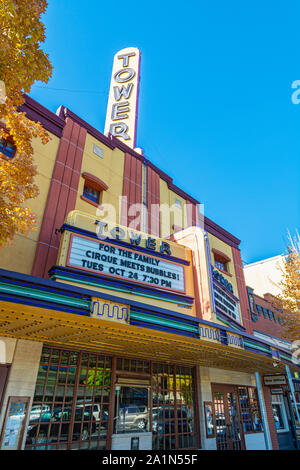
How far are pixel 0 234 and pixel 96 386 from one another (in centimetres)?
637

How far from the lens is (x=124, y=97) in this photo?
18.7 meters

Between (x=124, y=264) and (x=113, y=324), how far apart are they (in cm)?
254

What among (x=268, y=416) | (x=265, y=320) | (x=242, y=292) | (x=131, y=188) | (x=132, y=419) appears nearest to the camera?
(x=132, y=419)

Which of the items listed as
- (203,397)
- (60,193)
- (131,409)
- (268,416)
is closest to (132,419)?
(131,409)

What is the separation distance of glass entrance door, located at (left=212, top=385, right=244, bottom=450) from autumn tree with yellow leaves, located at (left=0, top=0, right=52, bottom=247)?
1169 cm

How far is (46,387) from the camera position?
8.70 m

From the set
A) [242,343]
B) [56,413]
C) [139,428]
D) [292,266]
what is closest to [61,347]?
[56,413]

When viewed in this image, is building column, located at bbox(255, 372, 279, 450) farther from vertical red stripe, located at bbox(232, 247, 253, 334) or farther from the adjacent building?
vertical red stripe, located at bbox(232, 247, 253, 334)

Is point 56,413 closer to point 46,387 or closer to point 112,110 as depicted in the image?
point 46,387

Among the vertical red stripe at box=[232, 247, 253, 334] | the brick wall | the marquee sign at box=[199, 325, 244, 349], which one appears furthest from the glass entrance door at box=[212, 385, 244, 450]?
the brick wall

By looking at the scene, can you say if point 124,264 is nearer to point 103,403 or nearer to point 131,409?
point 103,403

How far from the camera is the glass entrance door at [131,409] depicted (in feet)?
33.2

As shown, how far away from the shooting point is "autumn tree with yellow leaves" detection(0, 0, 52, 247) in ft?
19.0
